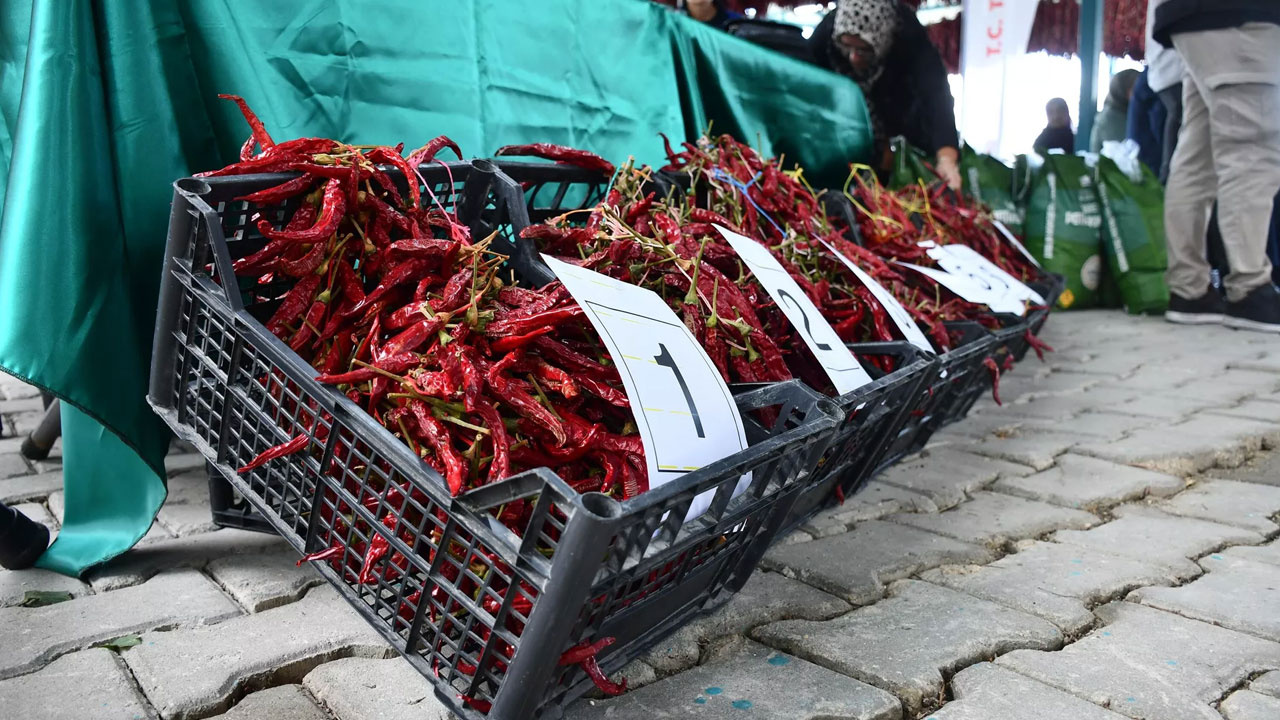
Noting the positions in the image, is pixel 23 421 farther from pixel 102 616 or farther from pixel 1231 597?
pixel 1231 597

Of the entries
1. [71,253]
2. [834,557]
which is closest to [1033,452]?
[834,557]

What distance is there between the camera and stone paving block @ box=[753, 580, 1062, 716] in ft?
4.92

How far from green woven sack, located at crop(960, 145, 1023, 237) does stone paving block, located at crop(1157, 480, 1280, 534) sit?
4.00 meters

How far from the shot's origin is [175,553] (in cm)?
198

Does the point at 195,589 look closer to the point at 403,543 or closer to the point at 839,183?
the point at 403,543

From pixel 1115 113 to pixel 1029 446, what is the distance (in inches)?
305

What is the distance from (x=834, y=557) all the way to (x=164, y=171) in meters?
1.65

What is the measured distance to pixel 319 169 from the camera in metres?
1.59

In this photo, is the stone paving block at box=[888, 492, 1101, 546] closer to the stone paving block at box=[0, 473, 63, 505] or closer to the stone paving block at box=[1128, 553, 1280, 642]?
the stone paving block at box=[1128, 553, 1280, 642]

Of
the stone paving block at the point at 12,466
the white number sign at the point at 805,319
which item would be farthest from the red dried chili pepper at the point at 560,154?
the stone paving block at the point at 12,466

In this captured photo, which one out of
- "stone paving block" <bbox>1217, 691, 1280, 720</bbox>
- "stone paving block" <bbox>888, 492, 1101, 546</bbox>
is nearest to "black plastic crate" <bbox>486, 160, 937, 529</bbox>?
"stone paving block" <bbox>888, 492, 1101, 546</bbox>

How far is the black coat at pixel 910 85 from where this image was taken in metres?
5.70

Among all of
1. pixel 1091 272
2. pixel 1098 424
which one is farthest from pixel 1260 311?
pixel 1098 424

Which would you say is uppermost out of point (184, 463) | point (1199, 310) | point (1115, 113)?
point (1115, 113)
